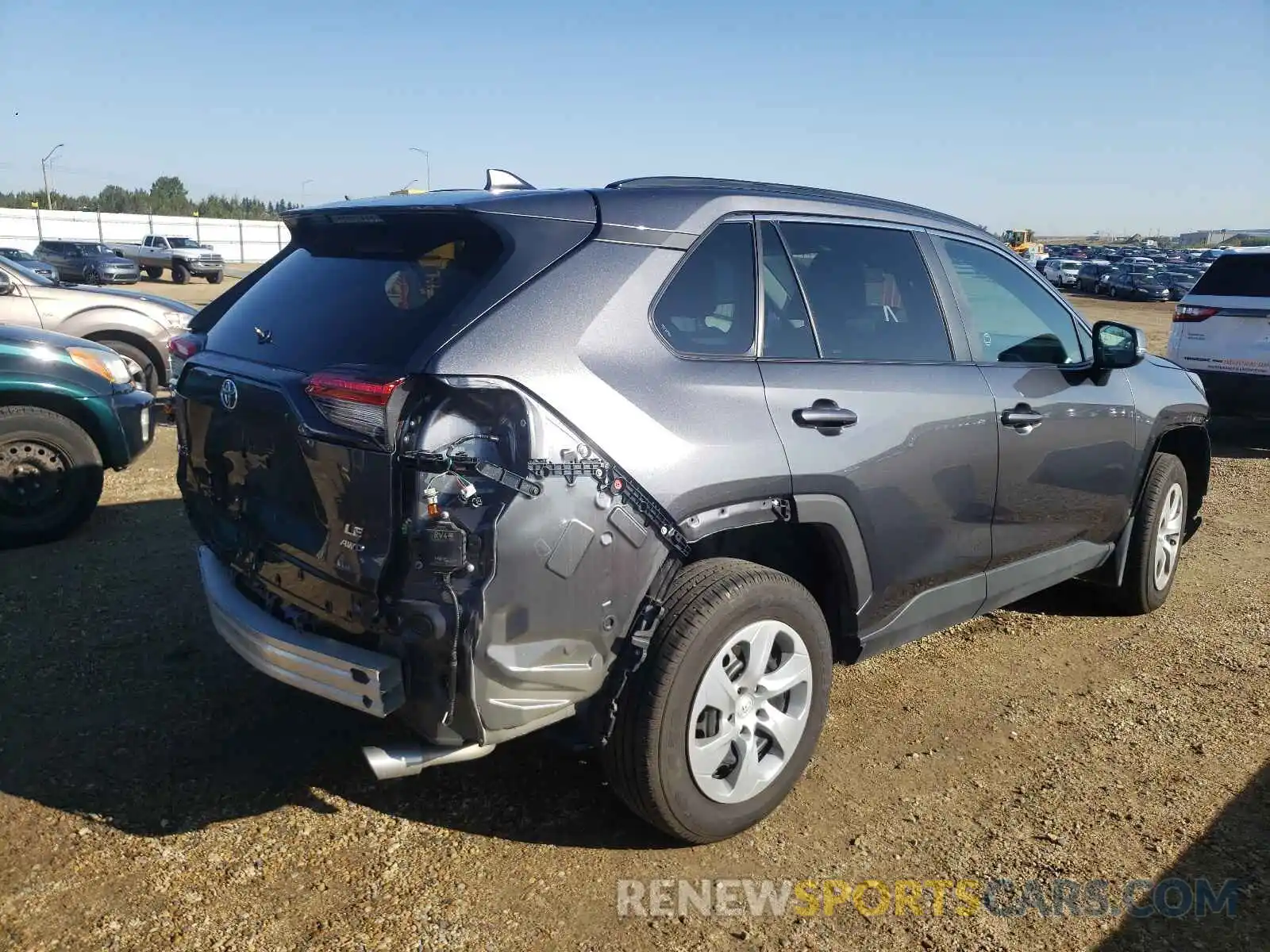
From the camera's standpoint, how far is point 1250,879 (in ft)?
9.53

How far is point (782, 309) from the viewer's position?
3193mm

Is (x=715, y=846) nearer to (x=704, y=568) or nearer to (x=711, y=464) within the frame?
(x=704, y=568)

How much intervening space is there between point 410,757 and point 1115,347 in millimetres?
3474

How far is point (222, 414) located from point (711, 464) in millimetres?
1524

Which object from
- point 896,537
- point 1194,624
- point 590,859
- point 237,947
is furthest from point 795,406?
point 1194,624

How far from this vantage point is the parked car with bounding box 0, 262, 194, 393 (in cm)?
883

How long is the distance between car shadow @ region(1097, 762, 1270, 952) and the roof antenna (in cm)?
285

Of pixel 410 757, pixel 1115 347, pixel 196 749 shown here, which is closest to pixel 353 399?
pixel 410 757

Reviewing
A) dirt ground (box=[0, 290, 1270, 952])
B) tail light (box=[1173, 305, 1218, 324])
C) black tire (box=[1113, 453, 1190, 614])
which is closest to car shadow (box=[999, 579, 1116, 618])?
black tire (box=[1113, 453, 1190, 614])

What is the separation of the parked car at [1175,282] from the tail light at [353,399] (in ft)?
136

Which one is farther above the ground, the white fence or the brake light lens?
the white fence

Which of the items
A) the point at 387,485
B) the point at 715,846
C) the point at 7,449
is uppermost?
the point at 387,485

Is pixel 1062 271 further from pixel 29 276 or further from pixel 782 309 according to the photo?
pixel 782 309

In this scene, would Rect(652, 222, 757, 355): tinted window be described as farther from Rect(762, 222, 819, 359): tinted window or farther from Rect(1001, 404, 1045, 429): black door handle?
Rect(1001, 404, 1045, 429): black door handle
